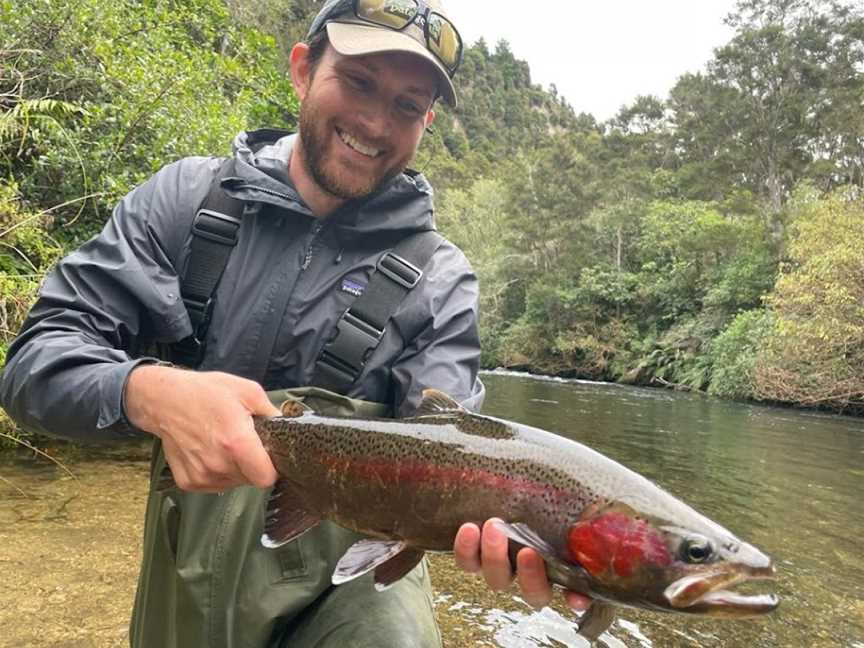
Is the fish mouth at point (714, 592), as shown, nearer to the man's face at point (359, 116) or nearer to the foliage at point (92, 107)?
the man's face at point (359, 116)

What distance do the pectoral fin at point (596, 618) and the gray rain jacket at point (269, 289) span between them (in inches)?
32.4

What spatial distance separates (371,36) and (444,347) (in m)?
1.08

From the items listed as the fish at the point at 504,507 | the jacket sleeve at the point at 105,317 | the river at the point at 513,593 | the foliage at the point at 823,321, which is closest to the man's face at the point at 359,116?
the jacket sleeve at the point at 105,317

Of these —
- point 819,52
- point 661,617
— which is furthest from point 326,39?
point 819,52

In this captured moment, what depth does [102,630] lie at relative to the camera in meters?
3.60

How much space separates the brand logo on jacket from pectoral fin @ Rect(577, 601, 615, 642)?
1219 millimetres

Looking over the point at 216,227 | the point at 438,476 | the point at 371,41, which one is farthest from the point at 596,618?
the point at 371,41

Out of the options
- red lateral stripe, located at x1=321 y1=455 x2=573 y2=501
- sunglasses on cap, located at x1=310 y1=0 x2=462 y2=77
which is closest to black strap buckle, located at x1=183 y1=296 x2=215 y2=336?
red lateral stripe, located at x1=321 y1=455 x2=573 y2=501

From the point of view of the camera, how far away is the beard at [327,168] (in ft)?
8.01

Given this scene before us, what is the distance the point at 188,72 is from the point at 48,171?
7.17 feet

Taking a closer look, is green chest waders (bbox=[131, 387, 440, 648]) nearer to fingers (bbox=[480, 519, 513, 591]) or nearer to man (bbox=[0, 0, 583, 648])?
man (bbox=[0, 0, 583, 648])

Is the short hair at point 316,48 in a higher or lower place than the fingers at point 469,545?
higher

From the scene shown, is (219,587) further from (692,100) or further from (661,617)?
(692,100)

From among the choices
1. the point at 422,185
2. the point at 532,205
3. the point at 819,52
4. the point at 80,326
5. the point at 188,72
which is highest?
the point at 819,52
